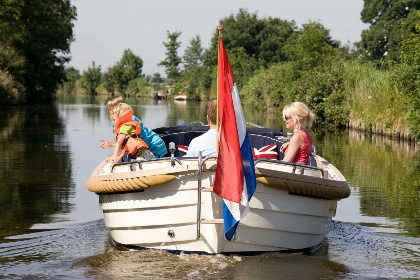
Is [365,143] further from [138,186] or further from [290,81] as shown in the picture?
[290,81]

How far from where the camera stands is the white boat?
256 inches

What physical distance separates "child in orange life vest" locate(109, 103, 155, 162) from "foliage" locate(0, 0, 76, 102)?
35502 mm

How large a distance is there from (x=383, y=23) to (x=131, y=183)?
6100cm

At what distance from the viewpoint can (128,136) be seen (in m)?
7.93

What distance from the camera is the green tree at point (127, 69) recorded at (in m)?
117

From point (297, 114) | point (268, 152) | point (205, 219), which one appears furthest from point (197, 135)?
point (205, 219)

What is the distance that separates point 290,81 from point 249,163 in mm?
33807

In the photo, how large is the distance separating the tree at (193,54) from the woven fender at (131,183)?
99.7 metres

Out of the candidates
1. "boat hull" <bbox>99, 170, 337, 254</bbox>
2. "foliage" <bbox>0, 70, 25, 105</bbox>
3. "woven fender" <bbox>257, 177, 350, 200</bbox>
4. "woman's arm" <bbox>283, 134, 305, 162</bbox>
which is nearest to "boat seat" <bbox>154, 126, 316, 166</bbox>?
"woman's arm" <bbox>283, 134, 305, 162</bbox>

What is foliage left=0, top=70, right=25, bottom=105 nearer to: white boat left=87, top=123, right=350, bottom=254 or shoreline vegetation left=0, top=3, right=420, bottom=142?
shoreline vegetation left=0, top=3, right=420, bottom=142

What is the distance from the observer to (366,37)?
2591 inches

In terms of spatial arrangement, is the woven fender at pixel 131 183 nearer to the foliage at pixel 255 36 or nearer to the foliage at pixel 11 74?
the foliage at pixel 11 74

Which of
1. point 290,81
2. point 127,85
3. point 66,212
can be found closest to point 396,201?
point 66,212

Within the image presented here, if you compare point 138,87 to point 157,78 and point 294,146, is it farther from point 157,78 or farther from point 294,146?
point 294,146
